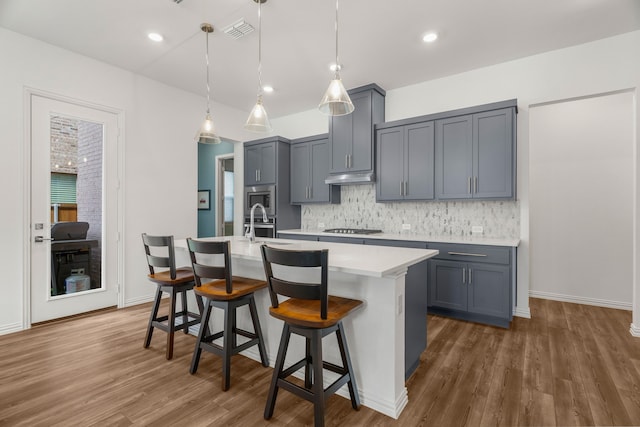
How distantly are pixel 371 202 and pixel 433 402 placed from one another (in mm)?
3069

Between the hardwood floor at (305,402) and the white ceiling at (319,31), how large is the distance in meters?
2.98

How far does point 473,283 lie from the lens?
10.7 feet

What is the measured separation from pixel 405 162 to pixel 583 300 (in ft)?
9.47

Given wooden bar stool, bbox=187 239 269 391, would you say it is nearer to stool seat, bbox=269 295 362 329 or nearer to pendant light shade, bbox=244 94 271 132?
stool seat, bbox=269 295 362 329

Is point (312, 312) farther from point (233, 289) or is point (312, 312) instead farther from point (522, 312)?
point (522, 312)

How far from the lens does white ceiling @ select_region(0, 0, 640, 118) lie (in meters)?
2.67

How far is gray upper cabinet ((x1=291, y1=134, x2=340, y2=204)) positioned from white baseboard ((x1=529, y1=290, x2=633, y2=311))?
10.3 ft

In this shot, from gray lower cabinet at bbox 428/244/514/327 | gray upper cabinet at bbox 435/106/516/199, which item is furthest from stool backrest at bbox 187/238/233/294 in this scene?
gray upper cabinet at bbox 435/106/516/199

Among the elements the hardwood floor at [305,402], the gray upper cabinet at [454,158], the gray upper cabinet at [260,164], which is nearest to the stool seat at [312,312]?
the hardwood floor at [305,402]

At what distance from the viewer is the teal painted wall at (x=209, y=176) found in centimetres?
648

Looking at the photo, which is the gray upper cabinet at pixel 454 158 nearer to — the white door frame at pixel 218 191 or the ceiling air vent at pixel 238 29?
the ceiling air vent at pixel 238 29

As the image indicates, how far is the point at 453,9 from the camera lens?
270cm

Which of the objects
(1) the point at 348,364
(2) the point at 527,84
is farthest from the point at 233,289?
(2) the point at 527,84

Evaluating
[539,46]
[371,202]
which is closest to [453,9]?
[539,46]
